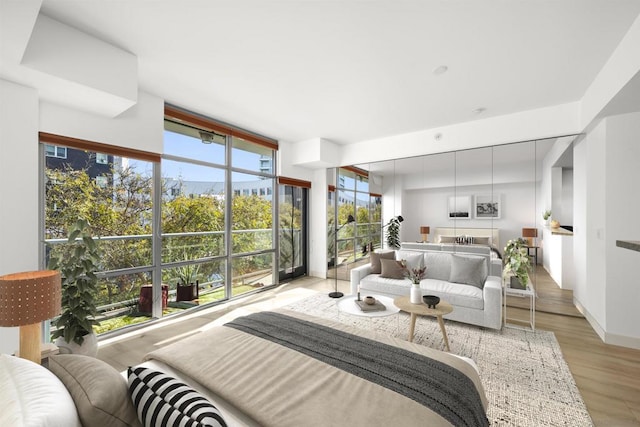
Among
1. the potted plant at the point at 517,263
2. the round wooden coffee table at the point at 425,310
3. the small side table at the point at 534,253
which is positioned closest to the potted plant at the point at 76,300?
the round wooden coffee table at the point at 425,310

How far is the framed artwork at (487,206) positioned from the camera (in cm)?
395

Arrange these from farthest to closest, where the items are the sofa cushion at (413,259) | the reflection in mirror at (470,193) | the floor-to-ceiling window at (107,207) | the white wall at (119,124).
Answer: the sofa cushion at (413,259)
the reflection in mirror at (470,193)
the floor-to-ceiling window at (107,207)
the white wall at (119,124)

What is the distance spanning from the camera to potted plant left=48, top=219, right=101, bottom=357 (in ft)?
7.38

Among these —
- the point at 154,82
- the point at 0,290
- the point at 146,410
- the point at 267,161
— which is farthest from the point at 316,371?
the point at 267,161

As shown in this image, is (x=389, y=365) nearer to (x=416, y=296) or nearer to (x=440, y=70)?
(x=416, y=296)

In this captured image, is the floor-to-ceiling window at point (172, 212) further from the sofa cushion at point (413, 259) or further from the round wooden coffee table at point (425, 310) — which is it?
the round wooden coffee table at point (425, 310)

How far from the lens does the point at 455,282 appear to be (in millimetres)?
3639

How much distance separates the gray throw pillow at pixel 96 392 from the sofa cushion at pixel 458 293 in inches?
124

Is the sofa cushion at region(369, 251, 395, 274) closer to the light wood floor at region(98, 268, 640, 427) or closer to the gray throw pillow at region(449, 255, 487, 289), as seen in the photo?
the gray throw pillow at region(449, 255, 487, 289)

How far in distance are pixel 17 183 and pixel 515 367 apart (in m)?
4.48

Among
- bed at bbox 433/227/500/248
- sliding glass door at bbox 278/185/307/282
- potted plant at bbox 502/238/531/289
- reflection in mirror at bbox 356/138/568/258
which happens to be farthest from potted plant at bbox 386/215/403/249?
sliding glass door at bbox 278/185/307/282

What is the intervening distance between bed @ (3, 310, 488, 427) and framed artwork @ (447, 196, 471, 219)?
3.00 metres

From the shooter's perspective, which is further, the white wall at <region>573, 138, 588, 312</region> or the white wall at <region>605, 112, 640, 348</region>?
the white wall at <region>573, 138, 588, 312</region>

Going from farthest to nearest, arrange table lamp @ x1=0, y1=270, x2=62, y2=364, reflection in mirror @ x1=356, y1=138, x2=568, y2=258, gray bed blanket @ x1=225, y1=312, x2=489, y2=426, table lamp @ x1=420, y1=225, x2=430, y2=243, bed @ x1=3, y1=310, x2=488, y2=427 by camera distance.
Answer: table lamp @ x1=420, y1=225, x2=430, y2=243 → reflection in mirror @ x1=356, y1=138, x2=568, y2=258 → table lamp @ x1=0, y1=270, x2=62, y2=364 → gray bed blanket @ x1=225, y1=312, x2=489, y2=426 → bed @ x1=3, y1=310, x2=488, y2=427
